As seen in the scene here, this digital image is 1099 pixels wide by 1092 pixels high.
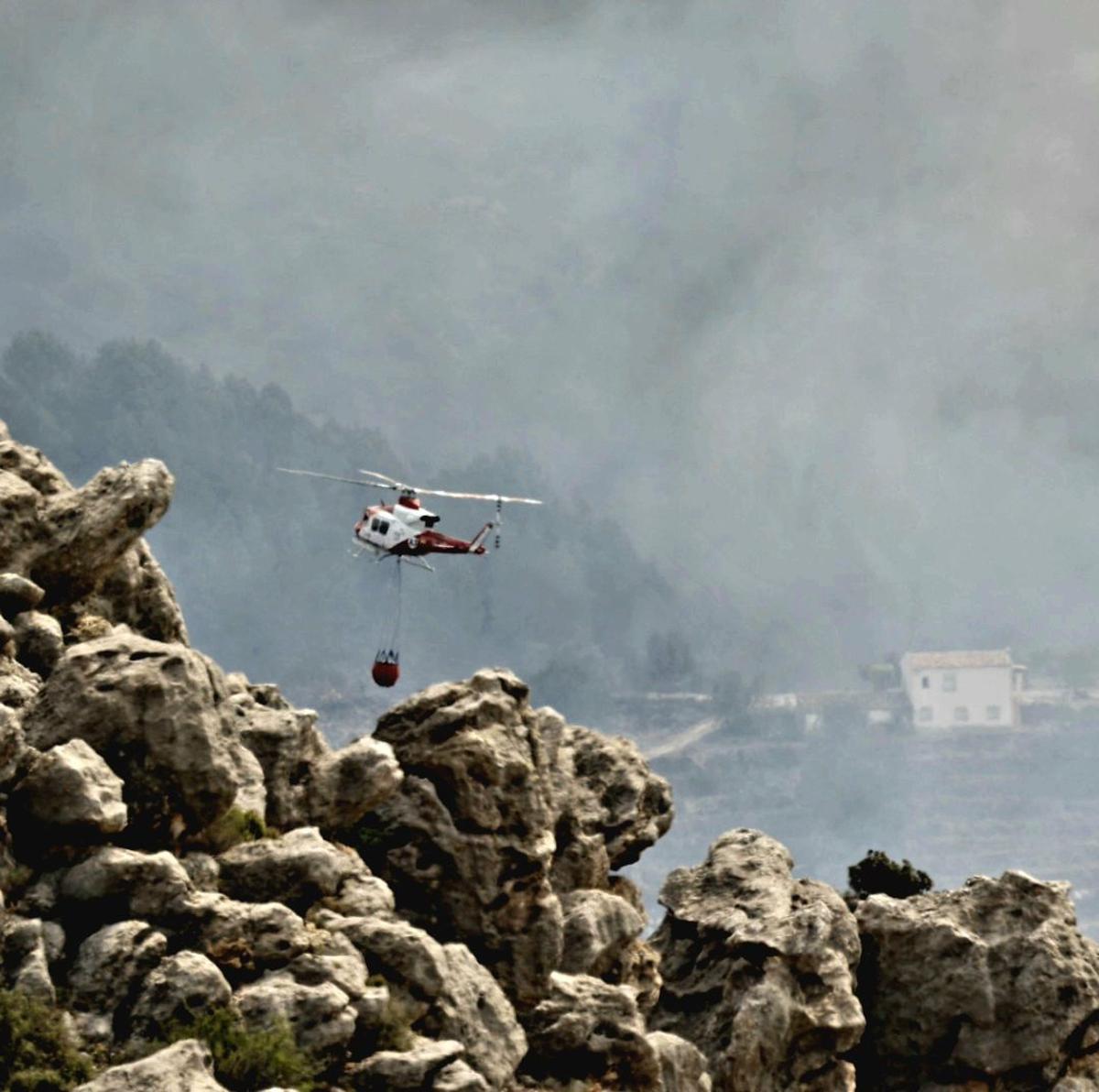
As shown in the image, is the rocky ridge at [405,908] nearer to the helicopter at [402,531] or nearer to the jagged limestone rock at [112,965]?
the jagged limestone rock at [112,965]

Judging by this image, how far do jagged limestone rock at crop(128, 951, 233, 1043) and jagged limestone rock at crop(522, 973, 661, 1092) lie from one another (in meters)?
14.2

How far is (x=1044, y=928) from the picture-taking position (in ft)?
268

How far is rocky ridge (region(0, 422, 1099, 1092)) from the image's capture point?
51.3m

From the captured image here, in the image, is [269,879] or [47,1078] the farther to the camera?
[269,879]

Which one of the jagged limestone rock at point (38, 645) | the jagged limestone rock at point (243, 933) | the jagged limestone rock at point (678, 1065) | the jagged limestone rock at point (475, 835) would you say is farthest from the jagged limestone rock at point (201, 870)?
the jagged limestone rock at point (678, 1065)

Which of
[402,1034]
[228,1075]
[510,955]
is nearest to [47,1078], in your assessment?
[228,1075]

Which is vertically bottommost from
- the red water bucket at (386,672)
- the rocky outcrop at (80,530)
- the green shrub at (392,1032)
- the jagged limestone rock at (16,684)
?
the green shrub at (392,1032)

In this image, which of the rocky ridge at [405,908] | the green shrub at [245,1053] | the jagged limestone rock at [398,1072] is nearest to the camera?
the green shrub at [245,1053]

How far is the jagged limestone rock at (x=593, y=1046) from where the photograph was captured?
6191 cm

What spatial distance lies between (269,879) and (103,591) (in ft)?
47.5

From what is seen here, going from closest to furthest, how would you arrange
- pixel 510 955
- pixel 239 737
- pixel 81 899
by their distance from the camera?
1. pixel 81 899
2. pixel 239 737
3. pixel 510 955

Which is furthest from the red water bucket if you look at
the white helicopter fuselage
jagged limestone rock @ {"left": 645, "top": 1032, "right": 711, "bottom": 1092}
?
jagged limestone rock @ {"left": 645, "top": 1032, "right": 711, "bottom": 1092}

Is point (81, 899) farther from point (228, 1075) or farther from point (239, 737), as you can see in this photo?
point (239, 737)

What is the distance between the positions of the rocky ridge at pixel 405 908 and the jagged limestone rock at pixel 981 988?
10 centimetres
